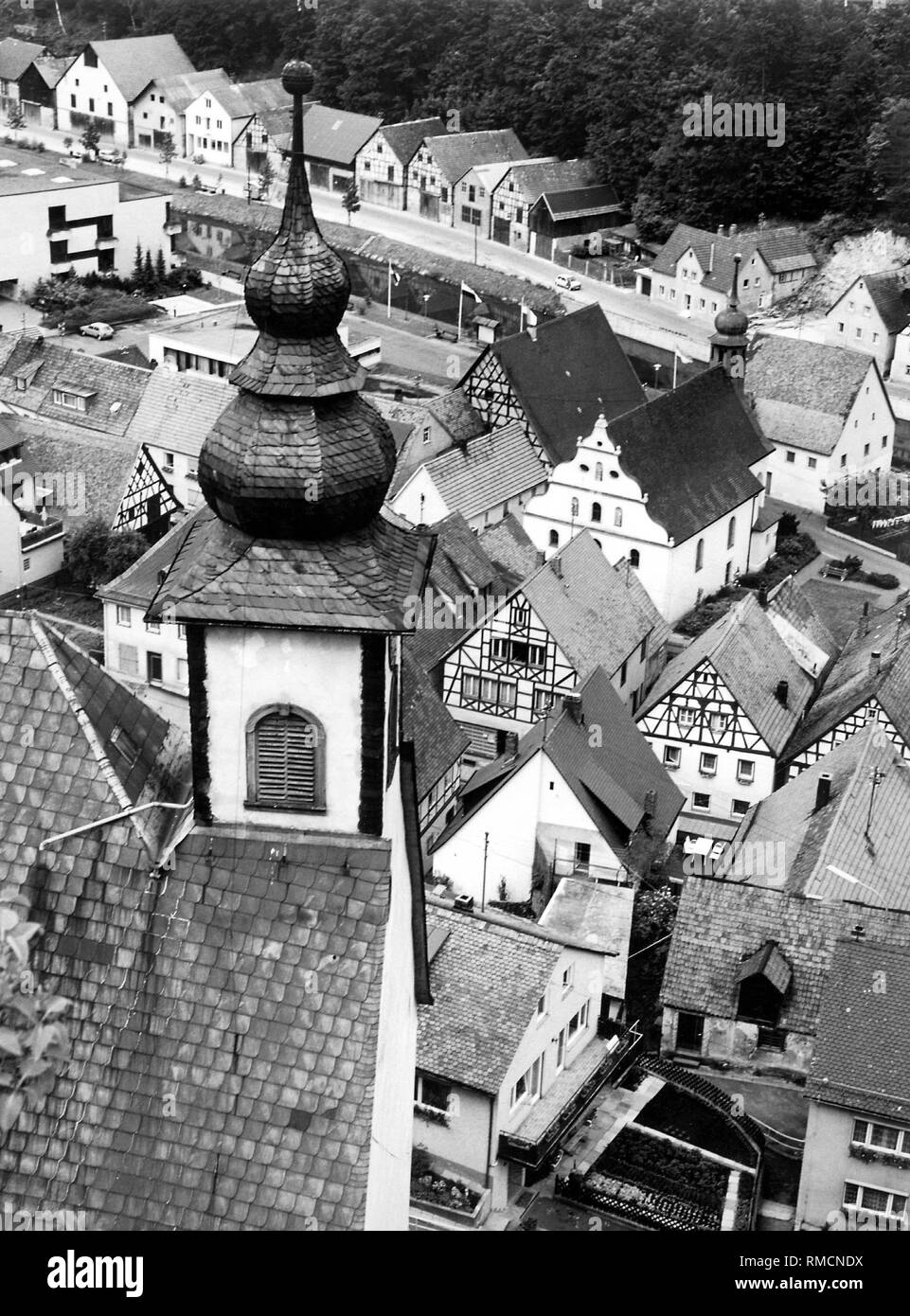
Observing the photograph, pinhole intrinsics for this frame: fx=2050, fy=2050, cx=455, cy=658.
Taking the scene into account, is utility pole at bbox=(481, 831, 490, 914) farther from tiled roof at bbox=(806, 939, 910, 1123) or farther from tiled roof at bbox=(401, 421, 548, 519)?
tiled roof at bbox=(401, 421, 548, 519)

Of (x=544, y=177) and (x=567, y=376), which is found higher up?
(x=544, y=177)

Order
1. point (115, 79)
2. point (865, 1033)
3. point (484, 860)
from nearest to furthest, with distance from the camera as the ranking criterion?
point (865, 1033)
point (484, 860)
point (115, 79)

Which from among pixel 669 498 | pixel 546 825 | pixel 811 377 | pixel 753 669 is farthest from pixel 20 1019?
pixel 811 377

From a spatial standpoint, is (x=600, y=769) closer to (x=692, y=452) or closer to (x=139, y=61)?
(x=692, y=452)

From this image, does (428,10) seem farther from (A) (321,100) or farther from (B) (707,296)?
(B) (707,296)

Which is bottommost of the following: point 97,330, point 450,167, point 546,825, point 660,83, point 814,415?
point 546,825

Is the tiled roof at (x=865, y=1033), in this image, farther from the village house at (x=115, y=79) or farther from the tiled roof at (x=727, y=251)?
the village house at (x=115, y=79)

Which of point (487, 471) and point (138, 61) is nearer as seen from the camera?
point (487, 471)
